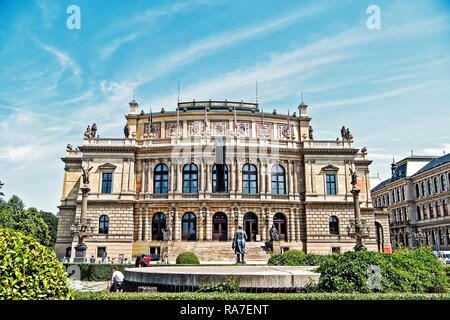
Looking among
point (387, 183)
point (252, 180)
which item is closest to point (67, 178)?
point (252, 180)

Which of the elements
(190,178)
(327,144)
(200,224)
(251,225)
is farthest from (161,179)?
(327,144)

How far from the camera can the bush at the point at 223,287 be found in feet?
32.8

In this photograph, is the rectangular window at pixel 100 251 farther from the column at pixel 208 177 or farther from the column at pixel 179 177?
the column at pixel 208 177

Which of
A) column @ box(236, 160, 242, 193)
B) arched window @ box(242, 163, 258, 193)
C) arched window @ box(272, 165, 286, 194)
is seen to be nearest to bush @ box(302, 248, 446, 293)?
column @ box(236, 160, 242, 193)

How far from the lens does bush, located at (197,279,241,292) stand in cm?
1001

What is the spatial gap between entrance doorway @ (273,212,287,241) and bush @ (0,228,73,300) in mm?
38384

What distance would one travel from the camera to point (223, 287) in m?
10.1

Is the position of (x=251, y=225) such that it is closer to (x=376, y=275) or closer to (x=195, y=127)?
(x=195, y=127)

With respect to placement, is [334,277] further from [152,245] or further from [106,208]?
[106,208]

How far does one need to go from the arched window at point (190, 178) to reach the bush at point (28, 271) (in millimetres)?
36824

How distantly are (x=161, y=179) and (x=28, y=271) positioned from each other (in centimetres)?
3839

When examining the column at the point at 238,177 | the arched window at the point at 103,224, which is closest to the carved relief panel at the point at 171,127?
the column at the point at 238,177
